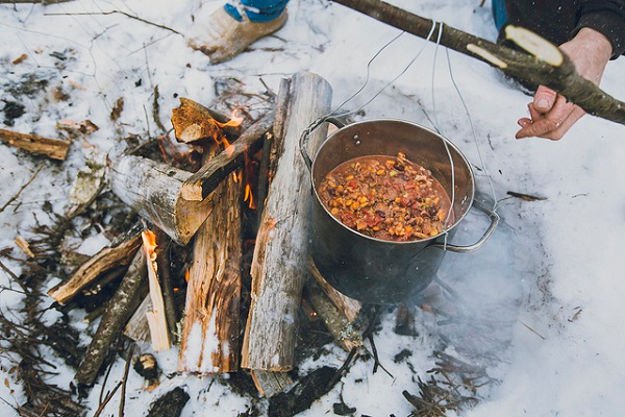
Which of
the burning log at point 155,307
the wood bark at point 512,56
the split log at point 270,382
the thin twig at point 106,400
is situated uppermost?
the wood bark at point 512,56

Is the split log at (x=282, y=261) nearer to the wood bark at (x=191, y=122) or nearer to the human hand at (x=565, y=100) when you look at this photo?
the wood bark at (x=191, y=122)

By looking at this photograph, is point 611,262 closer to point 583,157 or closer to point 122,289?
point 583,157

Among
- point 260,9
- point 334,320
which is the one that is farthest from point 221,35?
point 334,320

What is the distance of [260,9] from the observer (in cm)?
355

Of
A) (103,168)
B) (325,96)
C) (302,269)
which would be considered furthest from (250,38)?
(302,269)

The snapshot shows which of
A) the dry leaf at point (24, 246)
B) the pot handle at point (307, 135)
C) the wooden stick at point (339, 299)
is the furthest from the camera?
the dry leaf at point (24, 246)

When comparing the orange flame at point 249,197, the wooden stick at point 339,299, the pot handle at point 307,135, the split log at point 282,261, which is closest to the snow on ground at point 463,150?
the wooden stick at point 339,299

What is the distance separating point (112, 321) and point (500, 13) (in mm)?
3805

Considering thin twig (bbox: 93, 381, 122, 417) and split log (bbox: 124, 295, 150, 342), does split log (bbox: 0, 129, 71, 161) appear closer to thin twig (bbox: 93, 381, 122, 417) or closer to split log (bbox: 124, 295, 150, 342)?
split log (bbox: 124, 295, 150, 342)

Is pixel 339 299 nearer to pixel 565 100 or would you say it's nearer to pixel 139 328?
pixel 139 328

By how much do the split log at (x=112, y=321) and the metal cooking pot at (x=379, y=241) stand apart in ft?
3.67

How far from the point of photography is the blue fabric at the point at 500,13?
3.57 meters

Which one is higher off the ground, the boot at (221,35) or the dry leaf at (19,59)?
the dry leaf at (19,59)

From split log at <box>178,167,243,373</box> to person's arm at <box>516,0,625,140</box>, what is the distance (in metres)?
1.75
